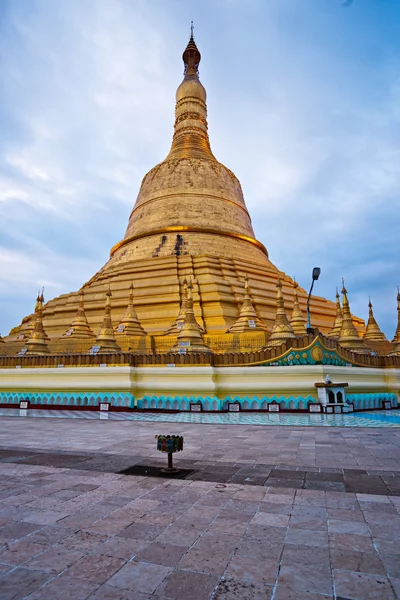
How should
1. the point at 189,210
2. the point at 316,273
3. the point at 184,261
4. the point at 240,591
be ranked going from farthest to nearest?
the point at 189,210
the point at 184,261
the point at 316,273
the point at 240,591

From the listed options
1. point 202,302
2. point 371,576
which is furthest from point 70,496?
point 202,302

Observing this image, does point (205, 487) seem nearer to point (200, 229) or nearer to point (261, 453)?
point (261, 453)

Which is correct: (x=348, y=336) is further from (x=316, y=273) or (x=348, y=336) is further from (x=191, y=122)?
(x=191, y=122)

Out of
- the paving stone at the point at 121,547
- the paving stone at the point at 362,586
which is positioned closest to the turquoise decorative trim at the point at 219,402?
the paving stone at the point at 121,547

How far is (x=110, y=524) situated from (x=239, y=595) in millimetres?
1676

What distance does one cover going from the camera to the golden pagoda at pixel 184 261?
22.3 meters

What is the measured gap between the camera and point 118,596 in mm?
2521

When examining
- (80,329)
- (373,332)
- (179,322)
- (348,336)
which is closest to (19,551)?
(179,322)

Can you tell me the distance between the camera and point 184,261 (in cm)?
2486

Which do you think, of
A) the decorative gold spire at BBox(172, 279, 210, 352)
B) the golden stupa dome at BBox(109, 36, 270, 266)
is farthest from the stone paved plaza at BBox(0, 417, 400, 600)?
the golden stupa dome at BBox(109, 36, 270, 266)

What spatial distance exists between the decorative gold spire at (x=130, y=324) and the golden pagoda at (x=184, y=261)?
0.69m

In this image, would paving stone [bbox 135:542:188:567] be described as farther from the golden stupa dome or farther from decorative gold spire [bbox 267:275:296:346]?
the golden stupa dome

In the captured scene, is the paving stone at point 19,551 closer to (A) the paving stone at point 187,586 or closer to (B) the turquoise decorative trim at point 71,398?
(A) the paving stone at point 187,586

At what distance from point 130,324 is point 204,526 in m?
17.8
